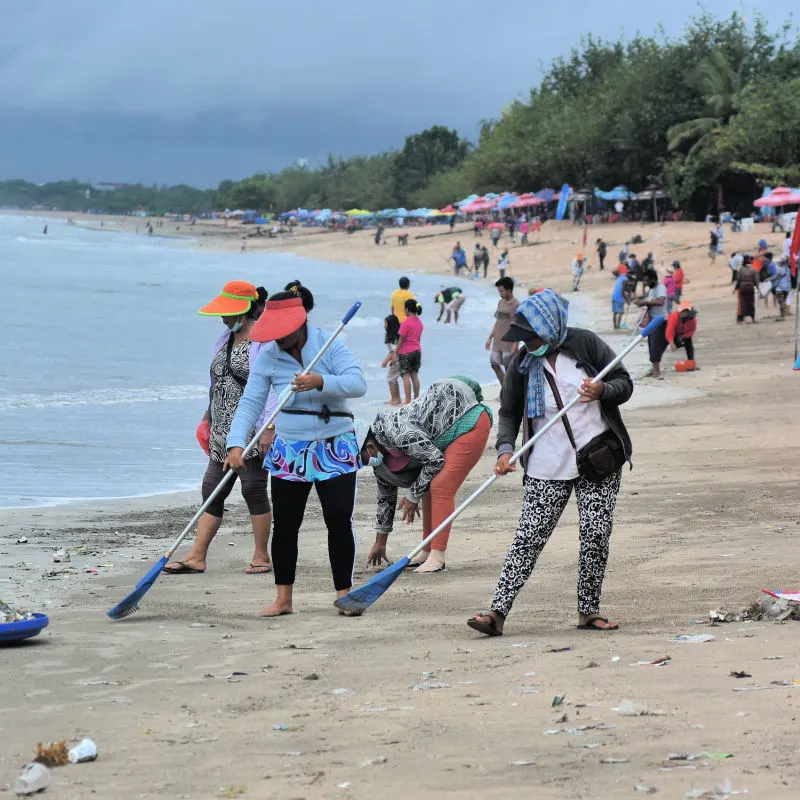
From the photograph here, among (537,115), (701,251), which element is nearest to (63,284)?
A: (701,251)

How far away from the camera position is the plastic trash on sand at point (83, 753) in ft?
14.0

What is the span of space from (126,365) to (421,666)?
21422 millimetres

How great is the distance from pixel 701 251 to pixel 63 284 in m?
29.1

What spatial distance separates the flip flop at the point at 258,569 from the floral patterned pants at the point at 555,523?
2.42m

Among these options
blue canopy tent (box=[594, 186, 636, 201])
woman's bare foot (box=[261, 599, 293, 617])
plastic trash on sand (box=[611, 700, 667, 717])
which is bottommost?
woman's bare foot (box=[261, 599, 293, 617])

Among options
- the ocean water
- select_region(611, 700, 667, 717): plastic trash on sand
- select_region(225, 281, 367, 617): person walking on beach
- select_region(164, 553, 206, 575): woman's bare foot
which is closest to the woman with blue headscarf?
select_region(225, 281, 367, 617): person walking on beach

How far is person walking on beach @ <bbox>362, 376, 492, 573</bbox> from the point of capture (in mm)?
7695

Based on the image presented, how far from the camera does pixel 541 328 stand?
18.7 ft

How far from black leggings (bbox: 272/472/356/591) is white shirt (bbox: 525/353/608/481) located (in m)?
1.06

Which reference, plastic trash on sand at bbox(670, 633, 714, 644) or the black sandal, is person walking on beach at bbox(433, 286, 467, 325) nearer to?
the black sandal

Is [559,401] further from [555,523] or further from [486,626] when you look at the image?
[486,626]

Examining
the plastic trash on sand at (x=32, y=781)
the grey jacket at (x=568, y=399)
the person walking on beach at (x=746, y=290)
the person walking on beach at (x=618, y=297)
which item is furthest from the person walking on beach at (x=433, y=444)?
the person walking on beach at (x=746, y=290)

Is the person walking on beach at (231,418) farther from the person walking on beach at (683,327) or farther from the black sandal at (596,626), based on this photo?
the person walking on beach at (683,327)

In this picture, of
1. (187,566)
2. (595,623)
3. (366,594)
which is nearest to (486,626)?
(595,623)
